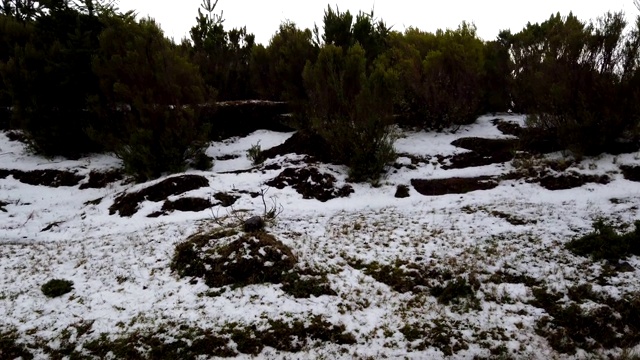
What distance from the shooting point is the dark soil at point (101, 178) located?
9484 millimetres

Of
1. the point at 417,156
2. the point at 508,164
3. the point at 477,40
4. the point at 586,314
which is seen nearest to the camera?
the point at 586,314

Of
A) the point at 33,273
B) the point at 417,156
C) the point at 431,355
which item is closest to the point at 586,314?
the point at 431,355

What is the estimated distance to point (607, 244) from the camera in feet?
16.5

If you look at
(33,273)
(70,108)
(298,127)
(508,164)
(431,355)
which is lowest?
(431,355)

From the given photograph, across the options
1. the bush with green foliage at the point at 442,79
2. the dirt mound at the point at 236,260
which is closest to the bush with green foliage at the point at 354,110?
the bush with green foliage at the point at 442,79

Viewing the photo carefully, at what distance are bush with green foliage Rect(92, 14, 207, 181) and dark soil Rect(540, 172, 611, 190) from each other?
8015 millimetres

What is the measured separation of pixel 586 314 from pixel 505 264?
1.19 metres

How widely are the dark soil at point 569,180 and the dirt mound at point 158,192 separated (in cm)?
747

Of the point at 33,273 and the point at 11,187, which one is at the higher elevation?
the point at 11,187

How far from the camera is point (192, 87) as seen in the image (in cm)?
907

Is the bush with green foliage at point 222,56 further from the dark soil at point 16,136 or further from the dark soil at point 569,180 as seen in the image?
the dark soil at point 569,180

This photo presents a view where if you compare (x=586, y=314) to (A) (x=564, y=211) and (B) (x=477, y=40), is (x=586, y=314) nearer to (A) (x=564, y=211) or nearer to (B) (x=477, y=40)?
(A) (x=564, y=211)

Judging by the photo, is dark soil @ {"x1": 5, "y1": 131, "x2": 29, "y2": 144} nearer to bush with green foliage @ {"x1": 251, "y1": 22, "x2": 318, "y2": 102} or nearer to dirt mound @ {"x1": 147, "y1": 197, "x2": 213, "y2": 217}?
dirt mound @ {"x1": 147, "y1": 197, "x2": 213, "y2": 217}

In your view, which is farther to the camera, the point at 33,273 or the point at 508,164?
the point at 508,164
